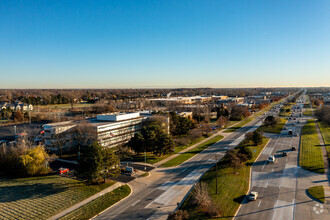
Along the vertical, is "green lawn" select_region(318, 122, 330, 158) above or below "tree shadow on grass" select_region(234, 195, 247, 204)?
above

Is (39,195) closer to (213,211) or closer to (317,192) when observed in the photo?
(213,211)

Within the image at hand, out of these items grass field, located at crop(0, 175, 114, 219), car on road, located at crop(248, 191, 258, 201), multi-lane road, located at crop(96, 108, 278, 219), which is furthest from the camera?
car on road, located at crop(248, 191, 258, 201)

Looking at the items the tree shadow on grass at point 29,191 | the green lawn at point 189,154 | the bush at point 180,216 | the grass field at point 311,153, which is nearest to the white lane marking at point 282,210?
the bush at point 180,216

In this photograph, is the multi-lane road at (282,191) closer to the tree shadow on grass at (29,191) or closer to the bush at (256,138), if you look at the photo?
the bush at (256,138)

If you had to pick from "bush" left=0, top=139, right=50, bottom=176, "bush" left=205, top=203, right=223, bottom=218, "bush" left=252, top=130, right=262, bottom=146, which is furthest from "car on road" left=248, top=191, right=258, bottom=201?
"bush" left=0, top=139, right=50, bottom=176

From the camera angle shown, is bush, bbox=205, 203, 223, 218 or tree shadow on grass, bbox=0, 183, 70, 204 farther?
tree shadow on grass, bbox=0, 183, 70, 204

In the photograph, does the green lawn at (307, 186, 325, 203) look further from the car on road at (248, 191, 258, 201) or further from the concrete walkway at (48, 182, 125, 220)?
the concrete walkway at (48, 182, 125, 220)
